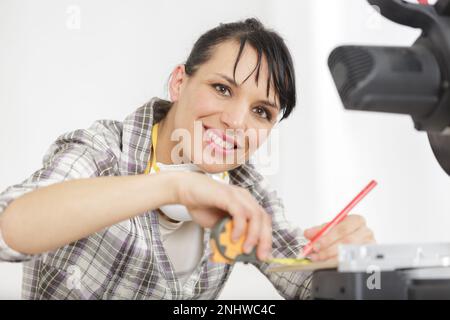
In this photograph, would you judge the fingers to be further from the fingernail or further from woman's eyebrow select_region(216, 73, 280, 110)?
woman's eyebrow select_region(216, 73, 280, 110)

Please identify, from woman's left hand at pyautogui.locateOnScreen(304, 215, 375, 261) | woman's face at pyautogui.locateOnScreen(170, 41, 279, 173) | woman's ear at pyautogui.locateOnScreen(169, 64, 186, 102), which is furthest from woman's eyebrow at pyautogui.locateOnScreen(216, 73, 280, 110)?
woman's left hand at pyautogui.locateOnScreen(304, 215, 375, 261)

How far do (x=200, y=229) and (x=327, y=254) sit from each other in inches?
17.8

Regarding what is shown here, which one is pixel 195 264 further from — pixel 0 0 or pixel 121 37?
pixel 0 0

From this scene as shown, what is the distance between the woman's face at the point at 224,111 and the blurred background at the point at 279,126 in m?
0.82

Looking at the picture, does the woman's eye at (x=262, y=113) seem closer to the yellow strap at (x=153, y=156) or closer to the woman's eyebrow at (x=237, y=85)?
the woman's eyebrow at (x=237, y=85)

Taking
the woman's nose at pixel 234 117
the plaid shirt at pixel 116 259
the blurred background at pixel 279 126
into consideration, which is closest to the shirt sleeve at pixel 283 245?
the plaid shirt at pixel 116 259

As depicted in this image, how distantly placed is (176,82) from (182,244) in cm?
32

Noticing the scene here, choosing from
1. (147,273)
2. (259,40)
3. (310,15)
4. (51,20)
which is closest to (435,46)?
(259,40)

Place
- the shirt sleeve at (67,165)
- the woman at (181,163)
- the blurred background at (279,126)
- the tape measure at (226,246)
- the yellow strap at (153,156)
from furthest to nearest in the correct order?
1. the blurred background at (279,126)
2. the yellow strap at (153,156)
3. the woman at (181,163)
4. the shirt sleeve at (67,165)
5. the tape measure at (226,246)

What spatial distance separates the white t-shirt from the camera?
107 cm

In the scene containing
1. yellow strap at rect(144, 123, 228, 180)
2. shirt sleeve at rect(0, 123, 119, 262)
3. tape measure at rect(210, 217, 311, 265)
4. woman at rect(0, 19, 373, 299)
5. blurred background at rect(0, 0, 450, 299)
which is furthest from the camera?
blurred background at rect(0, 0, 450, 299)

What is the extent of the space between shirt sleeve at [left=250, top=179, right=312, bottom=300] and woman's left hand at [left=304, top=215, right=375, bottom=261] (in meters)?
0.13

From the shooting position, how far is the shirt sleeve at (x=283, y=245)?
3.17 feet

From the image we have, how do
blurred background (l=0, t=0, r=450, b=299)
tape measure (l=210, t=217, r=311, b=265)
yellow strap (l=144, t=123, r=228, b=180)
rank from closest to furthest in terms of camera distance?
tape measure (l=210, t=217, r=311, b=265)
yellow strap (l=144, t=123, r=228, b=180)
blurred background (l=0, t=0, r=450, b=299)
